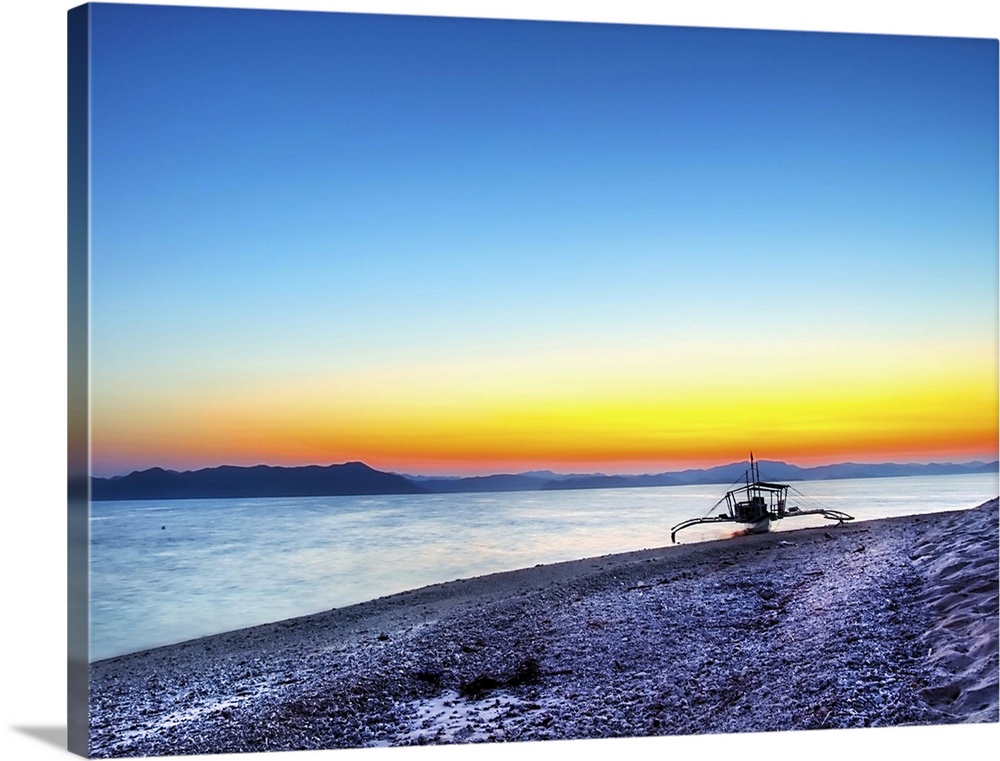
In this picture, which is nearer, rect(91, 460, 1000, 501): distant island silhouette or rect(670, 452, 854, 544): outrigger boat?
rect(91, 460, 1000, 501): distant island silhouette

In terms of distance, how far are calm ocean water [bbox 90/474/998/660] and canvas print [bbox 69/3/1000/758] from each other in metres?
0.02

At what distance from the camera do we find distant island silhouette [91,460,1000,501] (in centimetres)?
639

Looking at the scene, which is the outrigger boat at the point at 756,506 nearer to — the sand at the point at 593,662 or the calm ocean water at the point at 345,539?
the calm ocean water at the point at 345,539

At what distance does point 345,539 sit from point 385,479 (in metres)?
0.53

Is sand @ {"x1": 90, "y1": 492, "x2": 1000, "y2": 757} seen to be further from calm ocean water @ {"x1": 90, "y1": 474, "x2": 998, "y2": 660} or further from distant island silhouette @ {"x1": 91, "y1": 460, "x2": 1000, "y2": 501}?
distant island silhouette @ {"x1": 91, "y1": 460, "x2": 1000, "y2": 501}

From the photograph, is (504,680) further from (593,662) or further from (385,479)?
(385,479)

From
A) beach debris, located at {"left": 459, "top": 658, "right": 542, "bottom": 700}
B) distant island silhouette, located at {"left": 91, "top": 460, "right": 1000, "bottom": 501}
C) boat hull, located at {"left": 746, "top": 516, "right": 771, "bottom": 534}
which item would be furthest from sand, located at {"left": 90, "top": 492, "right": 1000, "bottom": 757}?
distant island silhouette, located at {"left": 91, "top": 460, "right": 1000, "bottom": 501}

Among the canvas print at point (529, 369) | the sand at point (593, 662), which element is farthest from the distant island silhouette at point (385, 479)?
the sand at point (593, 662)

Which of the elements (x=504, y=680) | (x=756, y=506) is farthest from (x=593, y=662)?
(x=756, y=506)

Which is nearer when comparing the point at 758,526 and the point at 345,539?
the point at 345,539

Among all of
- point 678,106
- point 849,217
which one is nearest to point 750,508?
point 849,217

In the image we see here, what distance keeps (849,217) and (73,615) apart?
5.12 m

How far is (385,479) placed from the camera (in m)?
7.07

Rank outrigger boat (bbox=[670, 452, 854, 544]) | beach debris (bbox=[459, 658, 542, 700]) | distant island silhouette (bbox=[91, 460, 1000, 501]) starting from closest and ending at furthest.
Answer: distant island silhouette (bbox=[91, 460, 1000, 501]) < beach debris (bbox=[459, 658, 542, 700]) < outrigger boat (bbox=[670, 452, 854, 544])
